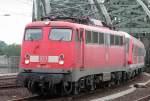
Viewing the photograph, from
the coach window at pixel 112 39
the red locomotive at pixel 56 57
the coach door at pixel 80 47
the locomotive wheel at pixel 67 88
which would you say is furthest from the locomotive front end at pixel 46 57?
the coach window at pixel 112 39

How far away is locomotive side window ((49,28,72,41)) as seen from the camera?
66.5ft

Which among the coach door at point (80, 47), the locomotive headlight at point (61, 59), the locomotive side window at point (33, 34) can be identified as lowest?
the locomotive headlight at point (61, 59)

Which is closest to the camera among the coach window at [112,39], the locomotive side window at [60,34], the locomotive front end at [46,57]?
the locomotive front end at [46,57]

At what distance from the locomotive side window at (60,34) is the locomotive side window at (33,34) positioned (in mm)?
505

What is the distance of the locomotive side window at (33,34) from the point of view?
20547 mm

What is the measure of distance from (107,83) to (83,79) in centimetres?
683

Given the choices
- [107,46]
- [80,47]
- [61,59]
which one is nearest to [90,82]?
[80,47]

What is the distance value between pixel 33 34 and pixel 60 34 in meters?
1.18

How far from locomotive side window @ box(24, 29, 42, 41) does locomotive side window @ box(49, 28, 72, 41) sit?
505 mm

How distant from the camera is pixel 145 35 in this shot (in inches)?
3162

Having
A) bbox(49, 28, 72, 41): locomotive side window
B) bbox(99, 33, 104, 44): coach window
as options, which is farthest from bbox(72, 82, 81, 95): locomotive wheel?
bbox(99, 33, 104, 44): coach window

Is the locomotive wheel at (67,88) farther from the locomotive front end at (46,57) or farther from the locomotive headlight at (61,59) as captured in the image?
the locomotive headlight at (61,59)

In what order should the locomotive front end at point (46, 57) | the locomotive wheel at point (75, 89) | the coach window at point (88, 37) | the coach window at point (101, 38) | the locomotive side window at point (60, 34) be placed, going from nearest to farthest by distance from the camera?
the locomotive front end at point (46, 57)
the locomotive side window at point (60, 34)
the locomotive wheel at point (75, 89)
the coach window at point (88, 37)
the coach window at point (101, 38)

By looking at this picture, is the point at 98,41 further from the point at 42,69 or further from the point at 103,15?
the point at 103,15
